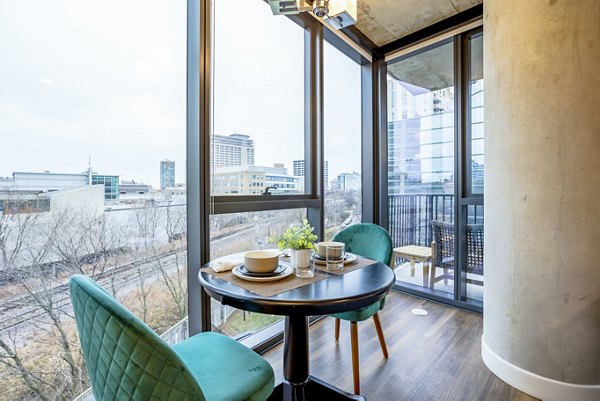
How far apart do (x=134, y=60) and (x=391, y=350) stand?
252 cm

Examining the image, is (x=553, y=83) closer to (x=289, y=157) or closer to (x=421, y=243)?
(x=289, y=157)

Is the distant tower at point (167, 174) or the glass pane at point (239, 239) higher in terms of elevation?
the distant tower at point (167, 174)

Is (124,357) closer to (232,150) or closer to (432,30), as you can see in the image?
(232,150)

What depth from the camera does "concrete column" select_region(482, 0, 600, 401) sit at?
1.65 m

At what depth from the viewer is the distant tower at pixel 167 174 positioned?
1758mm

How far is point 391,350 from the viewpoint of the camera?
2217 mm

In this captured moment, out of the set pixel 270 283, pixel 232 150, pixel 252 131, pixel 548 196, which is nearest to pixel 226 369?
pixel 270 283

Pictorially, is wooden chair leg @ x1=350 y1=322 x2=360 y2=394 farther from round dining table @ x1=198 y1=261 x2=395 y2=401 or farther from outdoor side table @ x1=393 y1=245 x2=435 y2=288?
outdoor side table @ x1=393 y1=245 x2=435 y2=288

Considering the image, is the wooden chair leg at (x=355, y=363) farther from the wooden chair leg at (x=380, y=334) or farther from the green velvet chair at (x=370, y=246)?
the wooden chair leg at (x=380, y=334)

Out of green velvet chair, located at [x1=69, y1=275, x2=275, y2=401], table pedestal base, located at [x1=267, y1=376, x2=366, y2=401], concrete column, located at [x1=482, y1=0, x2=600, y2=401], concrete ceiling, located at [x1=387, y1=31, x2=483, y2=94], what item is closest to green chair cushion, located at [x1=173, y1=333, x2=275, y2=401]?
green velvet chair, located at [x1=69, y1=275, x2=275, y2=401]

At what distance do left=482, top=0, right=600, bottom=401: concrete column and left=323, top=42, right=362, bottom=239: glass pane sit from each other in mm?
1425

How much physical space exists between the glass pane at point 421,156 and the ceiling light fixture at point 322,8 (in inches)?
57.9

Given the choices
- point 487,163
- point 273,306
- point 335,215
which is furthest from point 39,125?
point 487,163

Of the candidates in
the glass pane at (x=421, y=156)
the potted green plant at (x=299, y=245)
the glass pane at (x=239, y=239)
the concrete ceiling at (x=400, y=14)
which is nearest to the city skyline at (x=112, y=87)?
the glass pane at (x=239, y=239)
